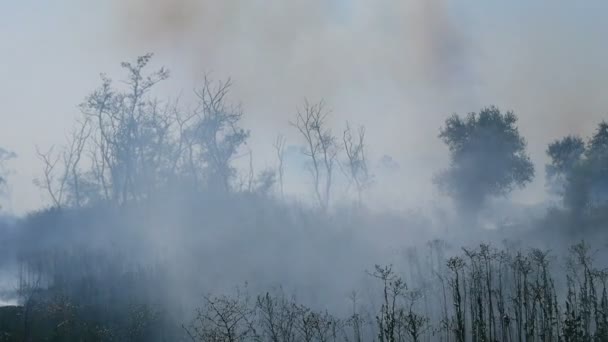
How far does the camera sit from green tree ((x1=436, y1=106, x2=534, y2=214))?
6450 cm

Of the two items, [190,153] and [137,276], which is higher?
[190,153]

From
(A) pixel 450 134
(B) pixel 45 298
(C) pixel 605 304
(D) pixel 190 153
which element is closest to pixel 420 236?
(A) pixel 450 134

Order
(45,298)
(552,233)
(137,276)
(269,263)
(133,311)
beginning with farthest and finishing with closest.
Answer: (552,233) < (269,263) < (137,276) < (45,298) < (133,311)

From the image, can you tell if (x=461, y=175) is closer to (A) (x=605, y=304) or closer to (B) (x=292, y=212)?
(B) (x=292, y=212)

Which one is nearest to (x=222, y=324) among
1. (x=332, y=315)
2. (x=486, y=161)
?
(x=332, y=315)

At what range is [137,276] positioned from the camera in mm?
40781

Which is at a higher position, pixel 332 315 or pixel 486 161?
pixel 486 161

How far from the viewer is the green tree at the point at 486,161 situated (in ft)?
212

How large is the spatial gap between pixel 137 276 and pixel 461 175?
130ft

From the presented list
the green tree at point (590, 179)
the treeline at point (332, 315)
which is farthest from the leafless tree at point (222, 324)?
the green tree at point (590, 179)

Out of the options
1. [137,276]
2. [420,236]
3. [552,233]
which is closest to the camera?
[137,276]

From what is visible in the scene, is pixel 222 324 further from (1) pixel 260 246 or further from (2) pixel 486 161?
(2) pixel 486 161

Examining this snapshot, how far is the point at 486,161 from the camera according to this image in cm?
6469

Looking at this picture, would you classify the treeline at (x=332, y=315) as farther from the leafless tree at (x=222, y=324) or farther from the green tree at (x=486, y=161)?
the green tree at (x=486, y=161)
